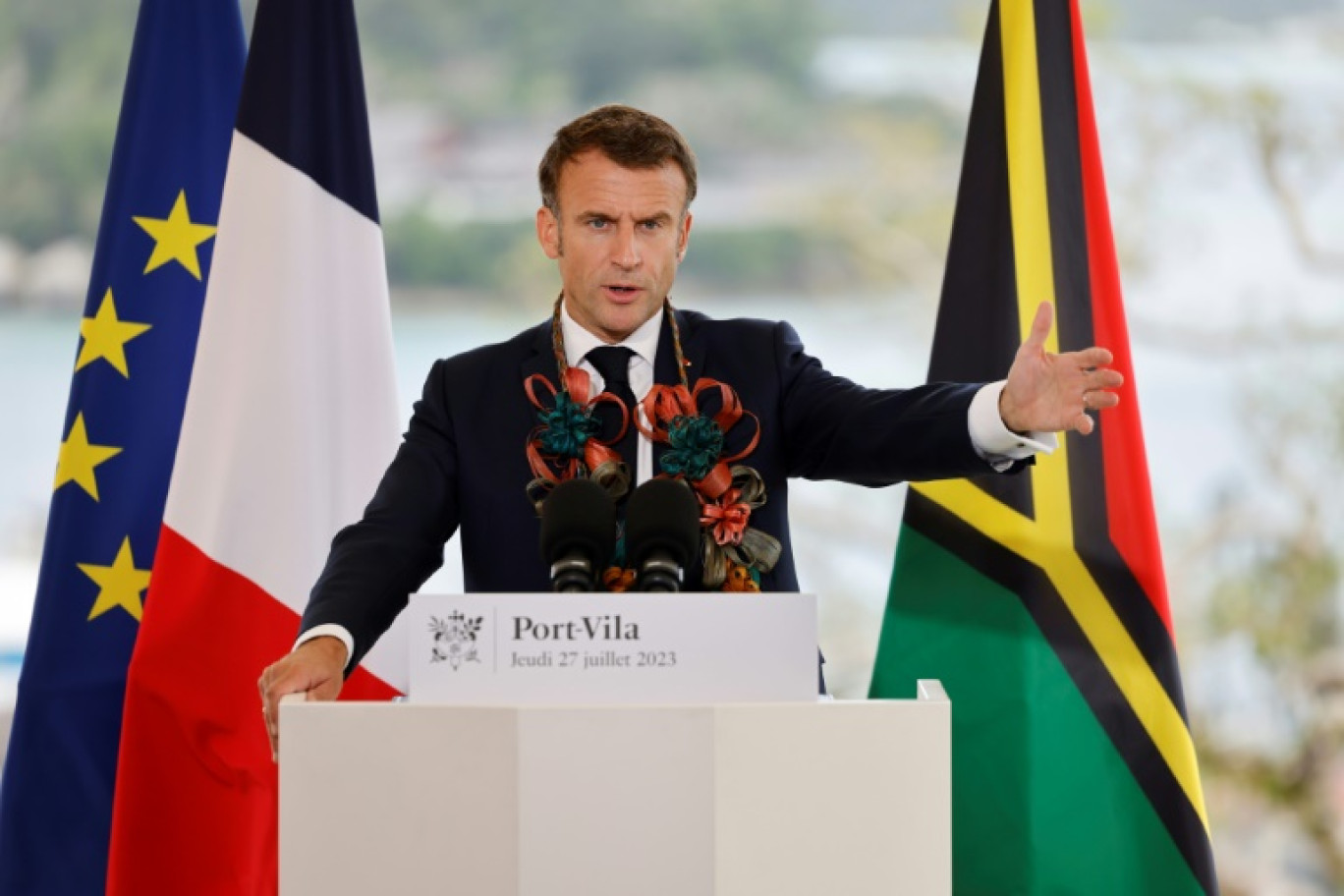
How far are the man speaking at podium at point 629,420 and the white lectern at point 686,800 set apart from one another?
1.56 feet

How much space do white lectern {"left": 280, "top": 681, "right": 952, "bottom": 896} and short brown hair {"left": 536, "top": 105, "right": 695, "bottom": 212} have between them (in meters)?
0.95

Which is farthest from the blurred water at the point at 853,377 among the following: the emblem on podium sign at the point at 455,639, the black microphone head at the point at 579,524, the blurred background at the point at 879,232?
the emblem on podium sign at the point at 455,639

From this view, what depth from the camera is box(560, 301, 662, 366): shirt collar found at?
2.32 meters

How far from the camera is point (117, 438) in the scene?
2900 millimetres

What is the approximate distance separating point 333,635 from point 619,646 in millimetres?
570

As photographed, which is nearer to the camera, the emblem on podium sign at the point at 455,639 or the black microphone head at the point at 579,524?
the emblem on podium sign at the point at 455,639

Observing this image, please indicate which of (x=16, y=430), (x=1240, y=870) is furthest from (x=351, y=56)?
(x=1240, y=870)

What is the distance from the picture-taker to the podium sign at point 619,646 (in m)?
1.50

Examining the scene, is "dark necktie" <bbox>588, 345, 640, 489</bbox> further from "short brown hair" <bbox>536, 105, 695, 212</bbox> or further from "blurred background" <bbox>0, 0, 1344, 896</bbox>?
"blurred background" <bbox>0, 0, 1344, 896</bbox>

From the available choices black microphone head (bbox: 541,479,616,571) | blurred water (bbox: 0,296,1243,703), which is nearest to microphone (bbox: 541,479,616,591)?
black microphone head (bbox: 541,479,616,571)

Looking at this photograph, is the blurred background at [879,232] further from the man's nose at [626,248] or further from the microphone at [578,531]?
the microphone at [578,531]

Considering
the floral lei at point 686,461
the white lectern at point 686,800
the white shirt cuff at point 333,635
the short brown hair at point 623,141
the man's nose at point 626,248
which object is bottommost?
the white lectern at point 686,800

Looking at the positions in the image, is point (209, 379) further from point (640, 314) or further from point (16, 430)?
point (16, 430)

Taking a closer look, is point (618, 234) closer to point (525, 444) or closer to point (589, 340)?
point (589, 340)
